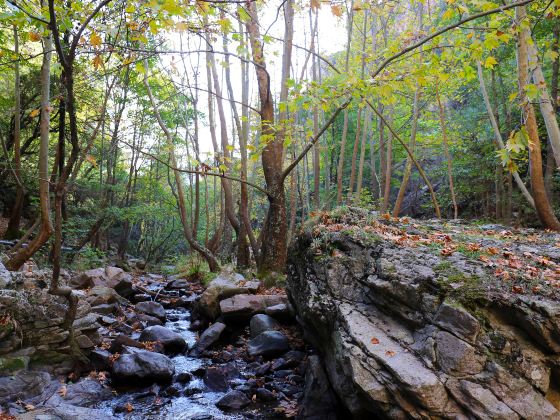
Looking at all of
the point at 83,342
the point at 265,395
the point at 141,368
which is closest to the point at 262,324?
the point at 265,395

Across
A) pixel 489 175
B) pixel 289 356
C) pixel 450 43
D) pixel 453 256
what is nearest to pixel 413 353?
pixel 453 256

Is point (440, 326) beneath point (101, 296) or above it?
above

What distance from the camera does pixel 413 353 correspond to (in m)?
3.56

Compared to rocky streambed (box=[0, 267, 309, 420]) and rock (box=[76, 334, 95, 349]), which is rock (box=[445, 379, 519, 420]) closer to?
rocky streambed (box=[0, 267, 309, 420])

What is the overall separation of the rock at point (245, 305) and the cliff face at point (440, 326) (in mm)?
2737

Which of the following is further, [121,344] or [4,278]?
[121,344]

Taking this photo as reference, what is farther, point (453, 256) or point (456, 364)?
point (453, 256)

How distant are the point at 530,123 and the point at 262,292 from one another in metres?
6.31

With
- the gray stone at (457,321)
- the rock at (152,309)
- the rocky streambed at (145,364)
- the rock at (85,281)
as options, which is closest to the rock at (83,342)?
the rocky streambed at (145,364)

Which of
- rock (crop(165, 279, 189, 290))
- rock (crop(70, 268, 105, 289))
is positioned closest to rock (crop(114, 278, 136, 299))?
rock (crop(70, 268, 105, 289))

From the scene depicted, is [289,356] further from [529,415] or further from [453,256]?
[529,415]

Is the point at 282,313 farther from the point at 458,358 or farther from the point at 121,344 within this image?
the point at 458,358

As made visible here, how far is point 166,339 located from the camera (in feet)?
22.8

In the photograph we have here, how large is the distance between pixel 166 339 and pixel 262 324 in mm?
1702
